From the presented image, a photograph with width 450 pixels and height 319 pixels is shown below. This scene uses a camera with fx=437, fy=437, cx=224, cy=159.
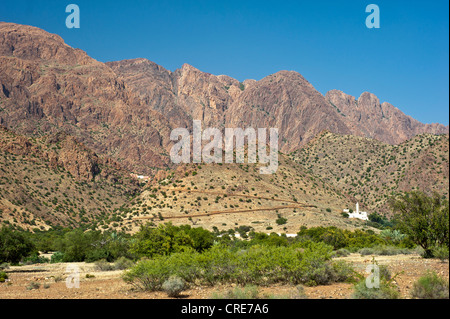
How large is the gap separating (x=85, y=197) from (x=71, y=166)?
14.1 m

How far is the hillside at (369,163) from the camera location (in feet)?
326

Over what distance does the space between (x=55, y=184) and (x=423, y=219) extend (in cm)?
9548

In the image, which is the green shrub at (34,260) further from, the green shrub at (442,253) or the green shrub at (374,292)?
the green shrub at (374,292)

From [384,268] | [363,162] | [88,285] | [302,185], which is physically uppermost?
[363,162]

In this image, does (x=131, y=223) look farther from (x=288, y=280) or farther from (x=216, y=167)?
(x=288, y=280)

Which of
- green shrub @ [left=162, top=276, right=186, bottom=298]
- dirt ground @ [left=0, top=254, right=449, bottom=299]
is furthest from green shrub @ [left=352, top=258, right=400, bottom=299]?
green shrub @ [left=162, top=276, right=186, bottom=298]

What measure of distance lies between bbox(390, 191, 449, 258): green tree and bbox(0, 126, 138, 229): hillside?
6200 centimetres

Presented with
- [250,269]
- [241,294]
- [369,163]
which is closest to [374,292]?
[241,294]

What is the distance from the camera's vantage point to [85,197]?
10862 centimetres

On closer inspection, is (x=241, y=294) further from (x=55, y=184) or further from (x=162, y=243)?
(x=55, y=184)

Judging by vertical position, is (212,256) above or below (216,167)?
below

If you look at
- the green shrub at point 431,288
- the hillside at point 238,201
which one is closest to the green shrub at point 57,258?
the hillside at point 238,201

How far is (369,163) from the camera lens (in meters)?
126

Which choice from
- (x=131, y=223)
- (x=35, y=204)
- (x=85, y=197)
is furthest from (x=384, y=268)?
(x=85, y=197)
